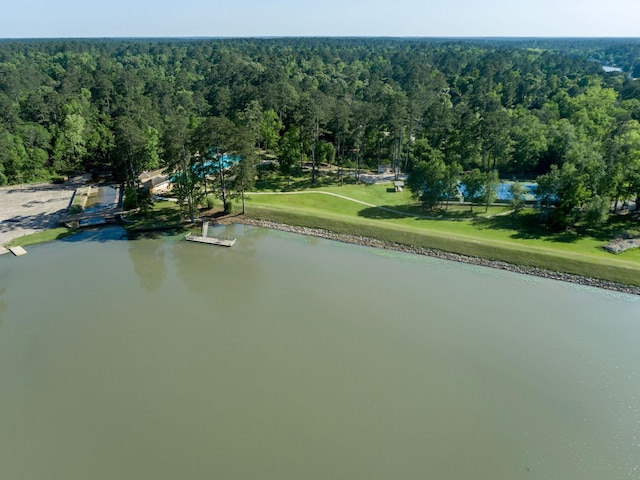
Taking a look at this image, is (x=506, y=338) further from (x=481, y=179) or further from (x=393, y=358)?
(x=481, y=179)

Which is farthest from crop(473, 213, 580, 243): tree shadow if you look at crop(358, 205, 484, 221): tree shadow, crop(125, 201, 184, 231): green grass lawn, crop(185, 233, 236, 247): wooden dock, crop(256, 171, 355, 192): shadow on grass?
crop(125, 201, 184, 231): green grass lawn

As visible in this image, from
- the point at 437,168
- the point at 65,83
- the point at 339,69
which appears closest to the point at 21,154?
the point at 65,83

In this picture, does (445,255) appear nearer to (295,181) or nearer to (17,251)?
(295,181)

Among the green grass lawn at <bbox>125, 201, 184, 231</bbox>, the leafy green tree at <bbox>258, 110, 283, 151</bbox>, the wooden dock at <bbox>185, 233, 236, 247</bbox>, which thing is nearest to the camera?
the wooden dock at <bbox>185, 233, 236, 247</bbox>

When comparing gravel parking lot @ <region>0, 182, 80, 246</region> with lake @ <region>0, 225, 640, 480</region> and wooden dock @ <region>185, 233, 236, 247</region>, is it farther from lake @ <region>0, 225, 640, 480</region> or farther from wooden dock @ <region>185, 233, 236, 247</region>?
wooden dock @ <region>185, 233, 236, 247</region>

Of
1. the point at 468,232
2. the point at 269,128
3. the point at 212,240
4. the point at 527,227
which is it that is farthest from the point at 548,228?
the point at 269,128

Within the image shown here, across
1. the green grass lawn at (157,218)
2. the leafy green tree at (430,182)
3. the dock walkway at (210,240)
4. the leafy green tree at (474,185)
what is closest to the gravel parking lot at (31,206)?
the green grass lawn at (157,218)
